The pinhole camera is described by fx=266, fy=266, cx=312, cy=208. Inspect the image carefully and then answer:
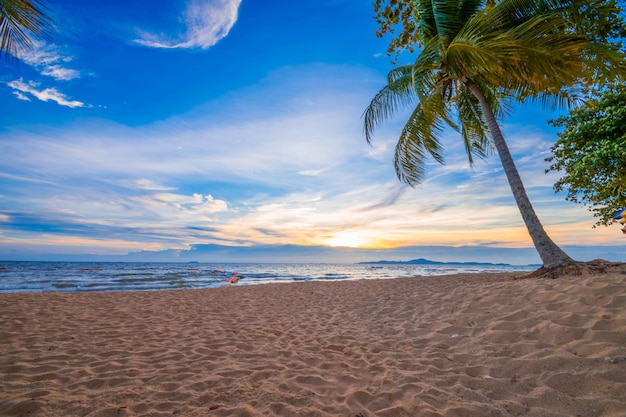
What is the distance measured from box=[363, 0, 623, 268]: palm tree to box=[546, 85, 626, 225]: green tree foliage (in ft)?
4.82

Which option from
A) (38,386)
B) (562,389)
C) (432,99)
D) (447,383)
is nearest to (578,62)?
(432,99)

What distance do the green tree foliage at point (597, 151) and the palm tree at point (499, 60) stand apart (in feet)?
4.82

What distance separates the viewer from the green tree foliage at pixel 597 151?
7.85m

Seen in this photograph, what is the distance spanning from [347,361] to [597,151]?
9242 millimetres

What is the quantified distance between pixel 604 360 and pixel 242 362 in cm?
393

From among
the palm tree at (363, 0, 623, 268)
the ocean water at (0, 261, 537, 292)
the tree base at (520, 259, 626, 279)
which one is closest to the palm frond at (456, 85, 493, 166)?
the palm tree at (363, 0, 623, 268)

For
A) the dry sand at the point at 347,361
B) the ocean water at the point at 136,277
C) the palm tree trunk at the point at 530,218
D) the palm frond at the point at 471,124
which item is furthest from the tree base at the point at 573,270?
the ocean water at the point at 136,277

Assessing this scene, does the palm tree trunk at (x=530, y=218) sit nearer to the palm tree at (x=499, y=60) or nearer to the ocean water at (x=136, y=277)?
the palm tree at (x=499, y=60)

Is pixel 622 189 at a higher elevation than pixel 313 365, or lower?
higher

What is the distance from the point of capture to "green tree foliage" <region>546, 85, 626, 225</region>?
7.85 meters

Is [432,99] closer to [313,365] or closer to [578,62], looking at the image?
[578,62]

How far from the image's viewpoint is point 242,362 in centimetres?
353

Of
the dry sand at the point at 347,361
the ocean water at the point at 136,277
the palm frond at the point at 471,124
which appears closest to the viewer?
the dry sand at the point at 347,361

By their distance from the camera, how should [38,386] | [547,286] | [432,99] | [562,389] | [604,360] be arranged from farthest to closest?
[432,99], [547,286], [38,386], [604,360], [562,389]
